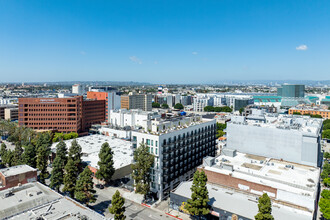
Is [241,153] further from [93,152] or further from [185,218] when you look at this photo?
[93,152]

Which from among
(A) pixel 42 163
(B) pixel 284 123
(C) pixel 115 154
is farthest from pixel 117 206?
(B) pixel 284 123

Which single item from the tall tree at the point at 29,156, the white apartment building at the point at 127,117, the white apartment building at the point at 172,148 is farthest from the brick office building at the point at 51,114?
the white apartment building at the point at 172,148

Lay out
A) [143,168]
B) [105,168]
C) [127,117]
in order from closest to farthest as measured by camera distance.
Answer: [143,168], [105,168], [127,117]

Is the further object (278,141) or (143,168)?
(278,141)

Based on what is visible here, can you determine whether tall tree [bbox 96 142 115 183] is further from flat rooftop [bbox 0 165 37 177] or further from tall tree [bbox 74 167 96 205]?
flat rooftop [bbox 0 165 37 177]

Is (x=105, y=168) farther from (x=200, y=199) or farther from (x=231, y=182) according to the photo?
(x=231, y=182)

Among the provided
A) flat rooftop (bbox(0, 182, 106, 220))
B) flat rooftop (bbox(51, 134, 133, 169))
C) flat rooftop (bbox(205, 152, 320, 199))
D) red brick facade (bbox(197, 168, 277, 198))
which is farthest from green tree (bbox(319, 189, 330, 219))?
flat rooftop (bbox(51, 134, 133, 169))

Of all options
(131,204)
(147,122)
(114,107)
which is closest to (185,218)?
(131,204)

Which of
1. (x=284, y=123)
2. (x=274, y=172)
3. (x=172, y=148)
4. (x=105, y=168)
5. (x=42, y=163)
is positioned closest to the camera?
(x=274, y=172)
